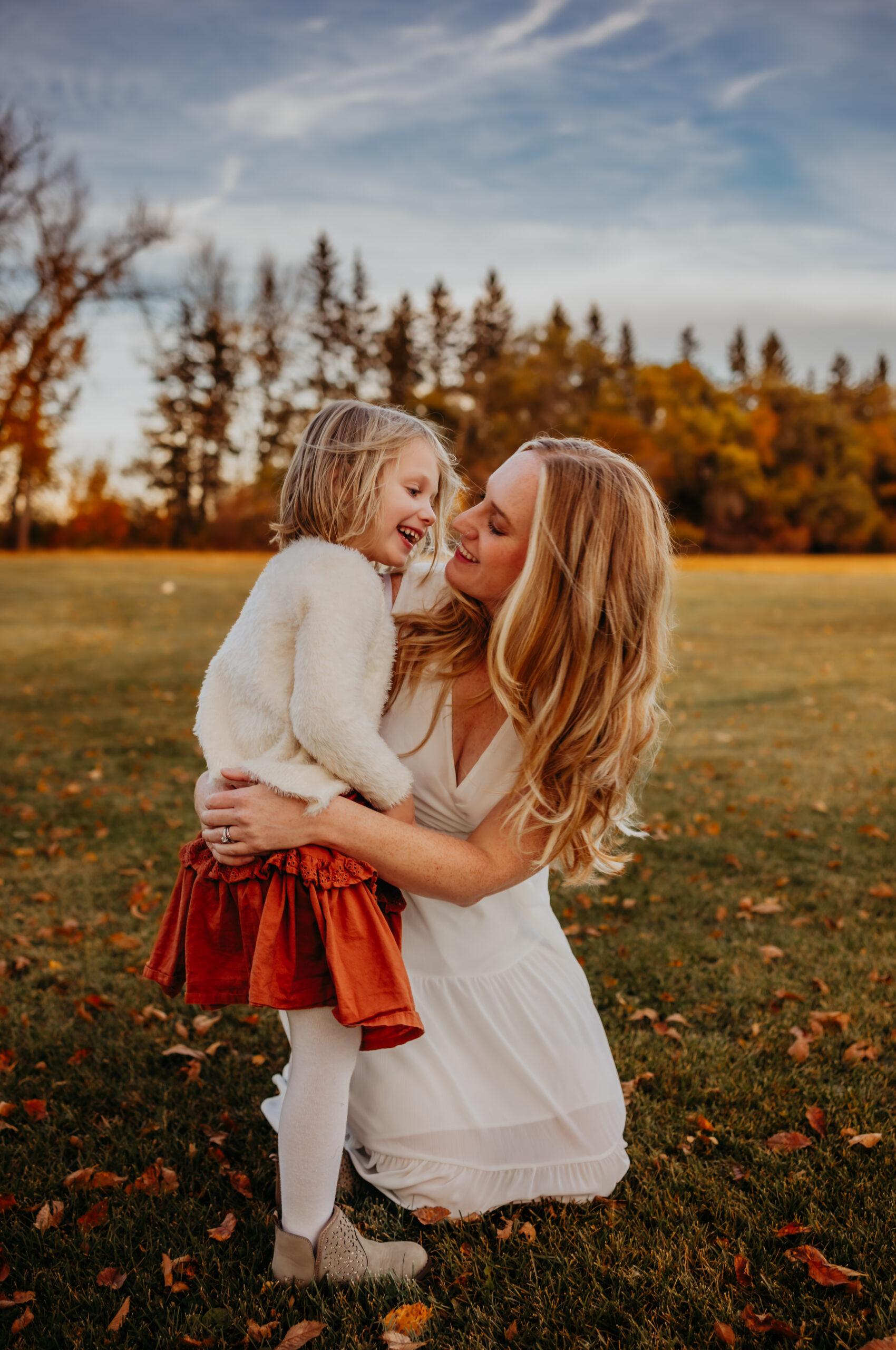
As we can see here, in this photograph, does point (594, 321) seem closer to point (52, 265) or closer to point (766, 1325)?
point (52, 265)

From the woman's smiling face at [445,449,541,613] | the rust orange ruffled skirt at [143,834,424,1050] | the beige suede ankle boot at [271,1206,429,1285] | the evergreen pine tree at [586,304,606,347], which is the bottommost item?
the beige suede ankle boot at [271,1206,429,1285]

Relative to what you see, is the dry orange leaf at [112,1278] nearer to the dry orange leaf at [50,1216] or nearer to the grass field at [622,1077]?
the grass field at [622,1077]

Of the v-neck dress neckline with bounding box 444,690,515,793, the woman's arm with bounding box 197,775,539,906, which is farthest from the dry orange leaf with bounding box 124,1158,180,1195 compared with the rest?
the v-neck dress neckline with bounding box 444,690,515,793

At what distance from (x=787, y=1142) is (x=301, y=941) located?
75.4 inches

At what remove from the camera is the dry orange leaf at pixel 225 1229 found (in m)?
2.56

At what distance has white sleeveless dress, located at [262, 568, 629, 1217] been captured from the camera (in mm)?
2549

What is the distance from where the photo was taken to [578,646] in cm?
227

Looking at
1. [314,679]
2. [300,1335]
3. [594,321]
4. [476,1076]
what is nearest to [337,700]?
[314,679]

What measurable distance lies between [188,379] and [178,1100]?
4228 cm

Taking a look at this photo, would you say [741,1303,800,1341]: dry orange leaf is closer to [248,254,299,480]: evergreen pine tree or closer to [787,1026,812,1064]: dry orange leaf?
[787,1026,812,1064]: dry orange leaf

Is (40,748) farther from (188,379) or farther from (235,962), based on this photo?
(188,379)

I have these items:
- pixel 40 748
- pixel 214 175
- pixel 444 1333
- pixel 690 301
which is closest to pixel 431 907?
pixel 444 1333

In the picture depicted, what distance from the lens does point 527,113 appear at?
1502 cm

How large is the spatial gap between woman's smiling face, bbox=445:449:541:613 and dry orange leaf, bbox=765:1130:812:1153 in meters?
2.04
